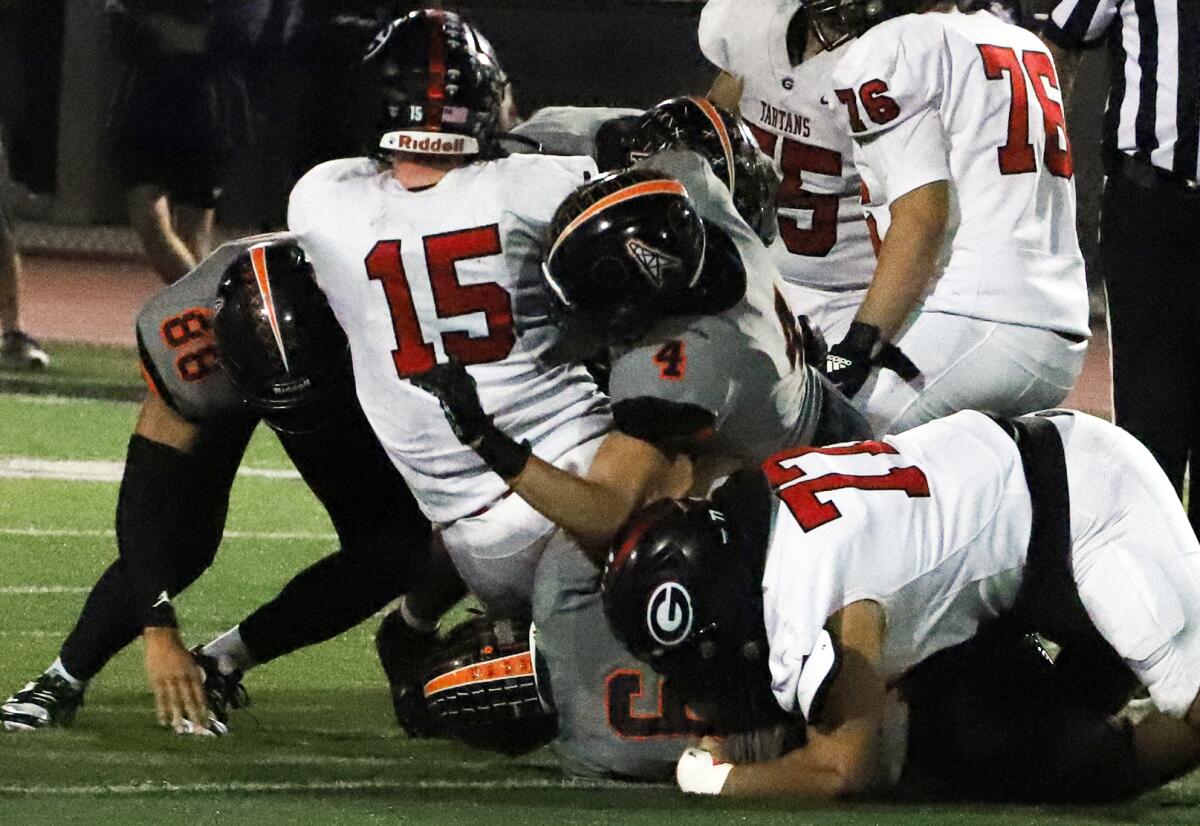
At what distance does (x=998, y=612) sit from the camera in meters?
4.03

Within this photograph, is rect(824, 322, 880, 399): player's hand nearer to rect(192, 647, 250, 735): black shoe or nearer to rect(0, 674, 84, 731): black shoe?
rect(192, 647, 250, 735): black shoe

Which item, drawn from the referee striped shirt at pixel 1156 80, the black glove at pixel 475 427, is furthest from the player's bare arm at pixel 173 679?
the referee striped shirt at pixel 1156 80

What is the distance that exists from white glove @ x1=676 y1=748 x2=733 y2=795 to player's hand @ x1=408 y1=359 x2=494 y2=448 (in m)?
0.68

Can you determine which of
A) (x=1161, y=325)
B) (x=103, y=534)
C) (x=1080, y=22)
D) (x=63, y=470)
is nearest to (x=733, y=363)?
(x=1161, y=325)

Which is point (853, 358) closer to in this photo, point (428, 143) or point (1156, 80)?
point (428, 143)

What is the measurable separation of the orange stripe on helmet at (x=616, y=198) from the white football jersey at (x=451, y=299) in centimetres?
18

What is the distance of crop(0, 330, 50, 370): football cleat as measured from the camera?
9125mm

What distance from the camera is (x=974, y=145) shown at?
15.8 feet

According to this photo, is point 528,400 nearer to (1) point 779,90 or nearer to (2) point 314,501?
(1) point 779,90

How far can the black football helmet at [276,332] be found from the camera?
438cm

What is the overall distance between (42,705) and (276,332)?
2.87 feet

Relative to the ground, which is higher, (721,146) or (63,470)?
(721,146)

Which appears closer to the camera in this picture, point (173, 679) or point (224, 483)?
point (173, 679)

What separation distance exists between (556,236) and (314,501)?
3.38 meters
